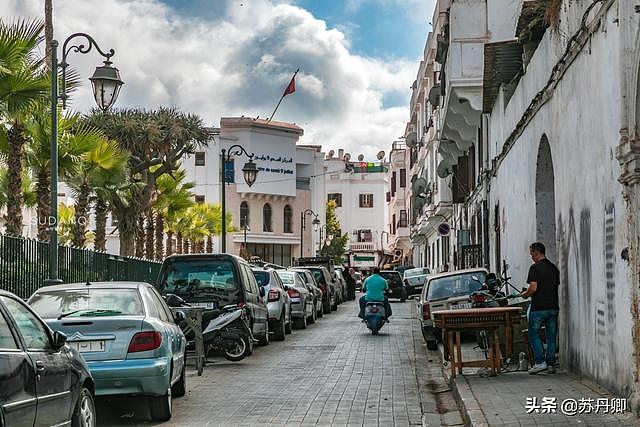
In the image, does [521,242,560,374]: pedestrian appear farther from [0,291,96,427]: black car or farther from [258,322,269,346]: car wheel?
[258,322,269,346]: car wheel

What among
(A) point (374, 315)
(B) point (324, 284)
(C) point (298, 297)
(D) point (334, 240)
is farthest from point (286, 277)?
(D) point (334, 240)

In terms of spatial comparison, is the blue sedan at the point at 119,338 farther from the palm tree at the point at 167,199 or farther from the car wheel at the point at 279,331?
the palm tree at the point at 167,199

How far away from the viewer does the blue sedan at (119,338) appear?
10.5 m

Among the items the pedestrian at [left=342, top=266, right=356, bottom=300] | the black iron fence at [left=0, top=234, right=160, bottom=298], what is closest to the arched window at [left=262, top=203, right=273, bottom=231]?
the pedestrian at [left=342, top=266, right=356, bottom=300]

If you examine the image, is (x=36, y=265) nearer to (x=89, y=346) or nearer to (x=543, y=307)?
(x=89, y=346)

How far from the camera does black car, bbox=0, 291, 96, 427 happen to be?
6.83 metres

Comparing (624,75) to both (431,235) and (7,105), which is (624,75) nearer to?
(7,105)

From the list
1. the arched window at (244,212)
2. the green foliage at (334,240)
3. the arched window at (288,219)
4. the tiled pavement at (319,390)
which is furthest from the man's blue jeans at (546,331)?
the green foliage at (334,240)

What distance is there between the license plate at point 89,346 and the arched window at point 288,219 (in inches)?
3116

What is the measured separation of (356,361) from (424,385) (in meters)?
3.66

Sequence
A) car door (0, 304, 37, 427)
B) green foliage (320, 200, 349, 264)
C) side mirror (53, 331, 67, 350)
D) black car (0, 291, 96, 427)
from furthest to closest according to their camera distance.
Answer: green foliage (320, 200, 349, 264), side mirror (53, 331, 67, 350), black car (0, 291, 96, 427), car door (0, 304, 37, 427)

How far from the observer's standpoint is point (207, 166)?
86125mm

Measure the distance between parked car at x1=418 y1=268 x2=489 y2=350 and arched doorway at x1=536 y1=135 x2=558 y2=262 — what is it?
3.54 m

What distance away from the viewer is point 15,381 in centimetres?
690
